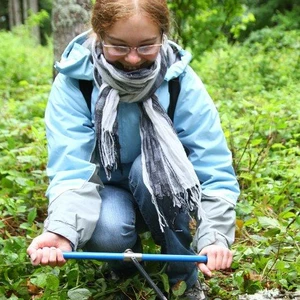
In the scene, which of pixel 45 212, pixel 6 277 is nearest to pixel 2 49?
pixel 45 212

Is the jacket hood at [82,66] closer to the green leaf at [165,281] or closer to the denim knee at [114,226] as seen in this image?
the denim knee at [114,226]

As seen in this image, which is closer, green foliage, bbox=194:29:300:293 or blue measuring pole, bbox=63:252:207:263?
blue measuring pole, bbox=63:252:207:263

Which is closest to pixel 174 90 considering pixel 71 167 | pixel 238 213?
pixel 71 167

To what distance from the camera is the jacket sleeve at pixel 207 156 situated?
233 cm

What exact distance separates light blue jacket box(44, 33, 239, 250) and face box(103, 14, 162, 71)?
0.43 feet

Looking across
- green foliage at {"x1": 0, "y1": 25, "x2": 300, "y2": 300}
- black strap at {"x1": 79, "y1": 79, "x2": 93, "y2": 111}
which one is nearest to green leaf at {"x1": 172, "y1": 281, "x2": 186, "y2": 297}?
green foliage at {"x1": 0, "y1": 25, "x2": 300, "y2": 300}

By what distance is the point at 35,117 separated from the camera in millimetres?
4887

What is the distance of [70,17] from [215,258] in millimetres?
2422

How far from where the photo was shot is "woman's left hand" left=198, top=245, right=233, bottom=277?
84.0 inches

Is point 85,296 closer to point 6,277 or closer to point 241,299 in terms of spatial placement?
point 6,277

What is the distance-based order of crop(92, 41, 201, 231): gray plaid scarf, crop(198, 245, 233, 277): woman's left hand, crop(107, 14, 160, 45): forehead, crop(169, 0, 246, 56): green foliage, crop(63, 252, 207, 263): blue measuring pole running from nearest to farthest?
crop(63, 252, 207, 263): blue measuring pole → crop(198, 245, 233, 277): woman's left hand → crop(107, 14, 160, 45): forehead → crop(92, 41, 201, 231): gray plaid scarf → crop(169, 0, 246, 56): green foliage

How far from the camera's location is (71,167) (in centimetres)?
236

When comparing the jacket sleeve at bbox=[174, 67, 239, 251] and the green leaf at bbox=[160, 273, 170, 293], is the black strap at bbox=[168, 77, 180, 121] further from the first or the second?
the green leaf at bbox=[160, 273, 170, 293]

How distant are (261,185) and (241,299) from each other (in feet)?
3.56
